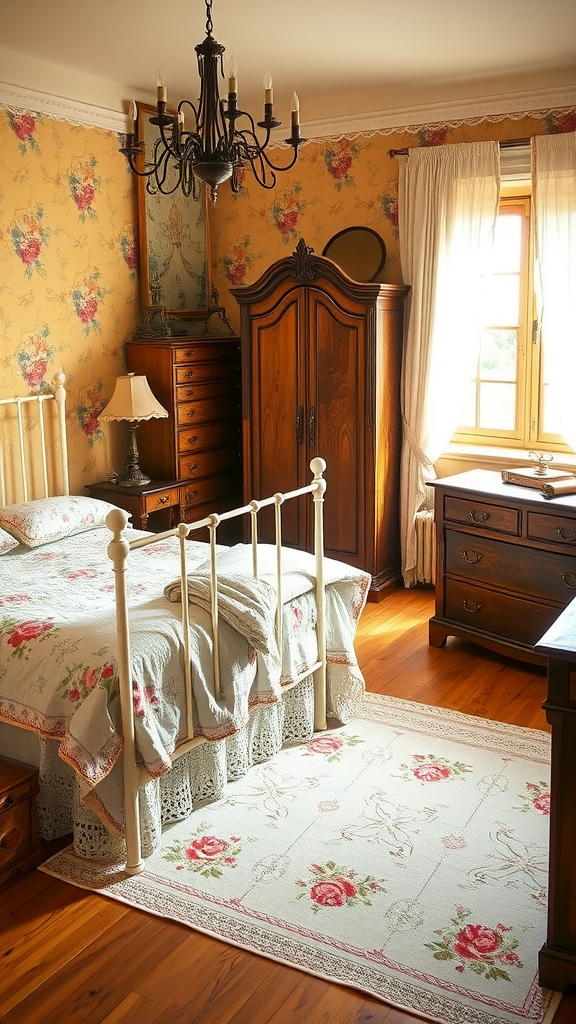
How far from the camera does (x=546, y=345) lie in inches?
181

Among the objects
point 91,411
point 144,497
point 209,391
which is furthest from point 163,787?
point 209,391

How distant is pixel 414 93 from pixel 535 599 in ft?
8.89

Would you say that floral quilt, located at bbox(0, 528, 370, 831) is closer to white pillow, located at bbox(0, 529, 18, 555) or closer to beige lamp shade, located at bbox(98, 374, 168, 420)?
white pillow, located at bbox(0, 529, 18, 555)

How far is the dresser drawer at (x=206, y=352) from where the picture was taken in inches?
199

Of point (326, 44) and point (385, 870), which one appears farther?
point (326, 44)

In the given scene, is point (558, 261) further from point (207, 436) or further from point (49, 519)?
point (49, 519)

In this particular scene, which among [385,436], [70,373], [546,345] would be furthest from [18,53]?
[546,345]

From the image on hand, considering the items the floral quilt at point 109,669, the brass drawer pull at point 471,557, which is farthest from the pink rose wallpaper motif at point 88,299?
the brass drawer pull at point 471,557

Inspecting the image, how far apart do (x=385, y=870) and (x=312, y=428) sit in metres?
2.77

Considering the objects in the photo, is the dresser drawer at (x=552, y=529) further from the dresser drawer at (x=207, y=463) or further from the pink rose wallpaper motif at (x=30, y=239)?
the pink rose wallpaper motif at (x=30, y=239)

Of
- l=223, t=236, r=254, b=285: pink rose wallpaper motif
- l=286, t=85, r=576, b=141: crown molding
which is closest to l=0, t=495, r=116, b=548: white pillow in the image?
l=223, t=236, r=254, b=285: pink rose wallpaper motif

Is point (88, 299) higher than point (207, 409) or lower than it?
higher

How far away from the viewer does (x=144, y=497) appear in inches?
188

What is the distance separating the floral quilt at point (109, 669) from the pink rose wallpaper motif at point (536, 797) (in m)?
0.86
